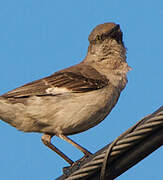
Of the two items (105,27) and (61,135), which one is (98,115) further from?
(105,27)

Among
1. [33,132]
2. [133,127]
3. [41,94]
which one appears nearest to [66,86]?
[41,94]

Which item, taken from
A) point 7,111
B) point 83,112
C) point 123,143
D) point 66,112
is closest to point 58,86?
point 66,112

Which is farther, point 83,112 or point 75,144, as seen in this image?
point 75,144

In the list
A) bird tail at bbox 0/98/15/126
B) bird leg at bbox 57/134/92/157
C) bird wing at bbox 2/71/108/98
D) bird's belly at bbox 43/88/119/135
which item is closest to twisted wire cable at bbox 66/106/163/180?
bird's belly at bbox 43/88/119/135

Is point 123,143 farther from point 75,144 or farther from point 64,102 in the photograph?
point 75,144

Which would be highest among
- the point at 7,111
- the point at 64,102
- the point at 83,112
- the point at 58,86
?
the point at 58,86

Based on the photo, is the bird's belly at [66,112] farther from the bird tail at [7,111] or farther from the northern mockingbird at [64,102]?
the bird tail at [7,111]
